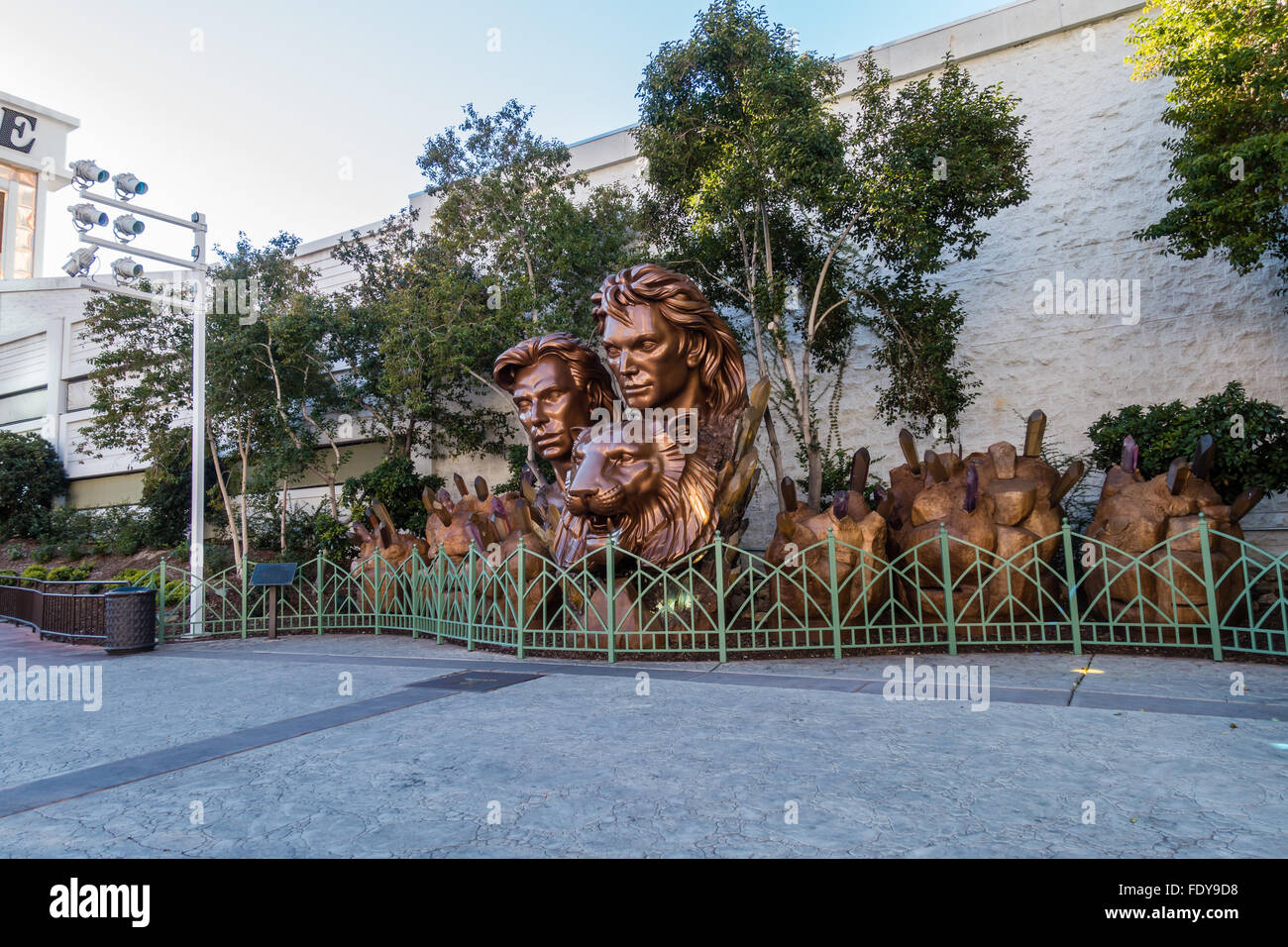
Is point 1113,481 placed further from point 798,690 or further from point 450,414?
point 450,414

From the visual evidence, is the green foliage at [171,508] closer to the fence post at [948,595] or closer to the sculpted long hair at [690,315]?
the sculpted long hair at [690,315]

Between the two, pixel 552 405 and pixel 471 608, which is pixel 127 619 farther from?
pixel 552 405

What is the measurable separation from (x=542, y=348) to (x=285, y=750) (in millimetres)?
6653

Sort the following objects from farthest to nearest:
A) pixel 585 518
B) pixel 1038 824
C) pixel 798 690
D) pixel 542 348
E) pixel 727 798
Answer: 1. pixel 542 348
2. pixel 585 518
3. pixel 798 690
4. pixel 727 798
5. pixel 1038 824

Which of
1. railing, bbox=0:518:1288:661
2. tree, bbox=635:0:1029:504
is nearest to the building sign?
tree, bbox=635:0:1029:504

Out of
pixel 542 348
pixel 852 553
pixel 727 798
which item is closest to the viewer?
pixel 727 798

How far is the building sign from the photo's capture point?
3080 centimetres

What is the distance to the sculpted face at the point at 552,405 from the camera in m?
9.98

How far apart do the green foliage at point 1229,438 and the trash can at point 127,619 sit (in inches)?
510

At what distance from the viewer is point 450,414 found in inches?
685

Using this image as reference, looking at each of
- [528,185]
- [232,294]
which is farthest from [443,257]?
[232,294]

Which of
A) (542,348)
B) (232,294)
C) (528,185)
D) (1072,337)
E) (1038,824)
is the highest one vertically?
(528,185)

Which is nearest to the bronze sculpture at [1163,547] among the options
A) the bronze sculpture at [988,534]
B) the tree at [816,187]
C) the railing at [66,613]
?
the bronze sculpture at [988,534]

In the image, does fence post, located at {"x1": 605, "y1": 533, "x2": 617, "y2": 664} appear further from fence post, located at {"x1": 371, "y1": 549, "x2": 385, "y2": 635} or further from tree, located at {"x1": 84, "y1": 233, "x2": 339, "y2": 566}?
tree, located at {"x1": 84, "y1": 233, "x2": 339, "y2": 566}
